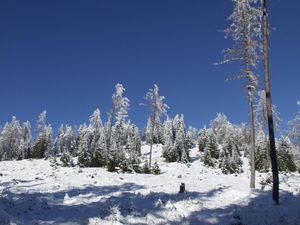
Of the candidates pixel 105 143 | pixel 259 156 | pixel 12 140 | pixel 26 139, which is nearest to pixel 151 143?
pixel 105 143

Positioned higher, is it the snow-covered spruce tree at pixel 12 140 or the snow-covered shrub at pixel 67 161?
the snow-covered spruce tree at pixel 12 140

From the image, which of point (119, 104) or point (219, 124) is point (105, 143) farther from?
point (219, 124)

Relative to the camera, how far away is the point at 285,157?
53750mm

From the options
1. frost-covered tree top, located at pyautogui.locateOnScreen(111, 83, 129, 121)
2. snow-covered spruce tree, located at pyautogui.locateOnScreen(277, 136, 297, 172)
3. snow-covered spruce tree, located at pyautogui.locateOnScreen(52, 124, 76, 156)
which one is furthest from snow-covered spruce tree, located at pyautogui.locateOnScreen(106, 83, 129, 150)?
snow-covered spruce tree, located at pyautogui.locateOnScreen(52, 124, 76, 156)

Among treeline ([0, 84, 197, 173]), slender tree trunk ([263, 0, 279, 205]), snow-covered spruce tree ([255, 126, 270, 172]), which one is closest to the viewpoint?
slender tree trunk ([263, 0, 279, 205])

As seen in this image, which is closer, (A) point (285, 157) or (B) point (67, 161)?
(B) point (67, 161)

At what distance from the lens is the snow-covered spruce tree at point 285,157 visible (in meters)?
51.5

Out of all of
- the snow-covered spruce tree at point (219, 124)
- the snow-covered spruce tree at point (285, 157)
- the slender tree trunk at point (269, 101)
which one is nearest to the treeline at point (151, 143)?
the snow-covered spruce tree at point (285, 157)

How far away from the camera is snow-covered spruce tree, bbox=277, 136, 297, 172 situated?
51.5 meters

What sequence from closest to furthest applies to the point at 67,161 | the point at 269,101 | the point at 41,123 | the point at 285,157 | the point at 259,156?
the point at 269,101 → the point at 67,161 → the point at 285,157 → the point at 259,156 → the point at 41,123

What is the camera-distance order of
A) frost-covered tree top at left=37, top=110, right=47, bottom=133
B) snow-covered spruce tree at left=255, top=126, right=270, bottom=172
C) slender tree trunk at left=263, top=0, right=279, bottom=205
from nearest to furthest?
slender tree trunk at left=263, top=0, right=279, bottom=205, snow-covered spruce tree at left=255, top=126, right=270, bottom=172, frost-covered tree top at left=37, top=110, right=47, bottom=133

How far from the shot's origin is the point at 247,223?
494 inches

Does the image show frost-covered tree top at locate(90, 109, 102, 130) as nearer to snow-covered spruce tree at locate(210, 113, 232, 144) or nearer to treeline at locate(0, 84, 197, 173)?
treeline at locate(0, 84, 197, 173)

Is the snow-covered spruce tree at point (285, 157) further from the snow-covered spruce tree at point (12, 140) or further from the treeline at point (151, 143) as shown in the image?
the snow-covered spruce tree at point (12, 140)
